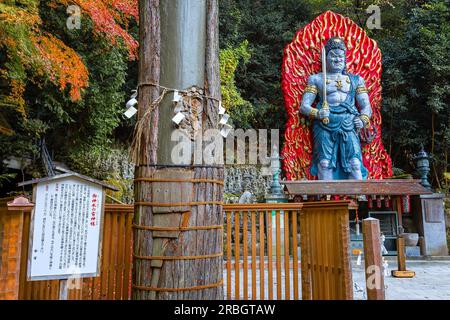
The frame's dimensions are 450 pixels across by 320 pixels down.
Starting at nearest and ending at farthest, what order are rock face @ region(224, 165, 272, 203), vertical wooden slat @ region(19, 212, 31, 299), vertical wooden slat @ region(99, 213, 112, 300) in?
vertical wooden slat @ region(19, 212, 31, 299), vertical wooden slat @ region(99, 213, 112, 300), rock face @ region(224, 165, 272, 203)

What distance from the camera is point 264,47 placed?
1553 cm

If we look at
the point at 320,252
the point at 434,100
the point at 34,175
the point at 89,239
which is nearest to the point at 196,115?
the point at 89,239

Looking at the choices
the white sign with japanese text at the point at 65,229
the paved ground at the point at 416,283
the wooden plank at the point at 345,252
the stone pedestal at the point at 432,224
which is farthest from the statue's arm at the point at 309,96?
the white sign with japanese text at the point at 65,229

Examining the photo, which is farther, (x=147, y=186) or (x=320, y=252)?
(x=320, y=252)

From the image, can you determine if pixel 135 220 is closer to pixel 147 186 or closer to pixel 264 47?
pixel 147 186

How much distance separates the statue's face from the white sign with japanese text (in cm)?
953

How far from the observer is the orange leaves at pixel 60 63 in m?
6.12

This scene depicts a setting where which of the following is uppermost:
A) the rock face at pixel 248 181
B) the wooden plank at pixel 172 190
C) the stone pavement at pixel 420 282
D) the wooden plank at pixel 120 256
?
the rock face at pixel 248 181

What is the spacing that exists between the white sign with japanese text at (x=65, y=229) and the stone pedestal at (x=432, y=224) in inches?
375

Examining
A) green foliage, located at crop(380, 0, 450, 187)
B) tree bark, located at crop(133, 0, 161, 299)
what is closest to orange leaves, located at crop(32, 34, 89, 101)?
tree bark, located at crop(133, 0, 161, 299)

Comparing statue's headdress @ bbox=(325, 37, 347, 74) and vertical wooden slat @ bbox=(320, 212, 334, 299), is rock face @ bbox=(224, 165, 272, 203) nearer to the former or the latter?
statue's headdress @ bbox=(325, 37, 347, 74)

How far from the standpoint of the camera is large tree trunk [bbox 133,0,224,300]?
220 cm

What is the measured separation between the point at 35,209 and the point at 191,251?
4.24 feet

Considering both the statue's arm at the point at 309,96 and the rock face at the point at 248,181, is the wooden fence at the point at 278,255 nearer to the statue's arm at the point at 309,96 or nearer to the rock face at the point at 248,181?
the statue's arm at the point at 309,96
